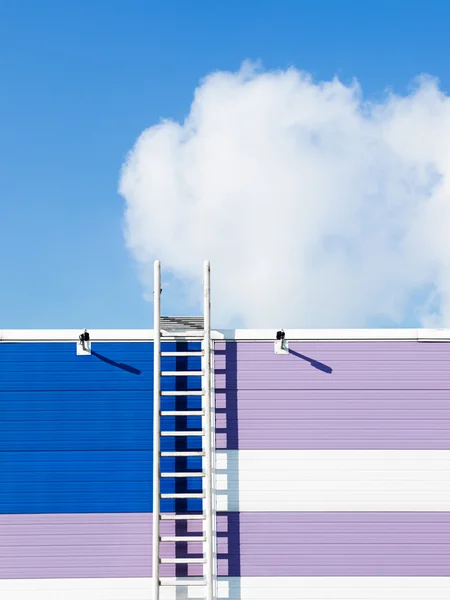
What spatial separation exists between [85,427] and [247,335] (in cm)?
295

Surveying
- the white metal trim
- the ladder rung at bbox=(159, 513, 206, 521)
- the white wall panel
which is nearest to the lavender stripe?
the white wall panel

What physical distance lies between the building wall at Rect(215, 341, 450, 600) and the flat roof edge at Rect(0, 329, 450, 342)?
130 mm

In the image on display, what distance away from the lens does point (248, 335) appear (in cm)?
1138

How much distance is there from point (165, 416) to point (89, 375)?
139 centimetres

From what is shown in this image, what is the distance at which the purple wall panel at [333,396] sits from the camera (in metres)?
11.1

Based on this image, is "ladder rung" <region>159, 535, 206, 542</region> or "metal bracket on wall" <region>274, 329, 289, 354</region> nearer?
"ladder rung" <region>159, 535, 206, 542</region>

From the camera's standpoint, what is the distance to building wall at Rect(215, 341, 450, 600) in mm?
10734

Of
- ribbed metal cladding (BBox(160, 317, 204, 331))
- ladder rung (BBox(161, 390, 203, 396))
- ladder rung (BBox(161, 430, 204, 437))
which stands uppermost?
ribbed metal cladding (BBox(160, 317, 204, 331))

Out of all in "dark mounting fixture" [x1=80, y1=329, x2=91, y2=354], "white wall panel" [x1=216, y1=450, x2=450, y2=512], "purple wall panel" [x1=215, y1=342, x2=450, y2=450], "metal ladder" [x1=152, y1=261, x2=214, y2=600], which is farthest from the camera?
"dark mounting fixture" [x1=80, y1=329, x2=91, y2=354]

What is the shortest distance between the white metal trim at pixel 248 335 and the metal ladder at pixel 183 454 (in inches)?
9.2

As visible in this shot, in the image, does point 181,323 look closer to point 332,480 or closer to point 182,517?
point 182,517

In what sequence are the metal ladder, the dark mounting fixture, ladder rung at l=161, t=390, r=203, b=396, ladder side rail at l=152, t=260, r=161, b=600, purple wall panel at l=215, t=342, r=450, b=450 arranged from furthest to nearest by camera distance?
the dark mounting fixture, purple wall panel at l=215, t=342, r=450, b=450, ladder rung at l=161, t=390, r=203, b=396, the metal ladder, ladder side rail at l=152, t=260, r=161, b=600

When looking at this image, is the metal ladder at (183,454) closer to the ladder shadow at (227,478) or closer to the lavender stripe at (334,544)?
the ladder shadow at (227,478)

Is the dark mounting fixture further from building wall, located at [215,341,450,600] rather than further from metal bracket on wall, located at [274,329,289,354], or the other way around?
metal bracket on wall, located at [274,329,289,354]
